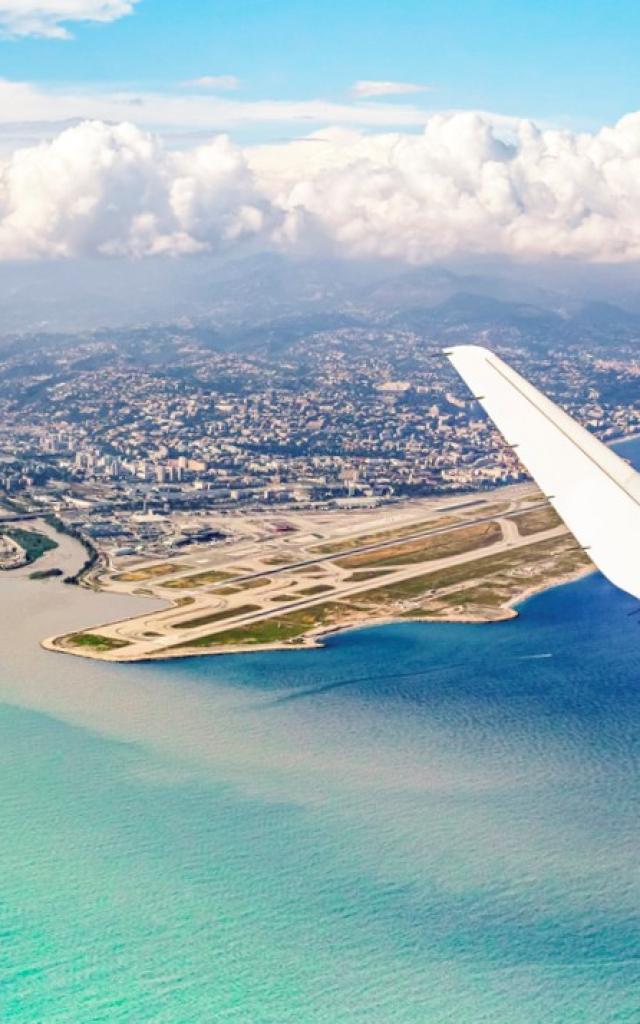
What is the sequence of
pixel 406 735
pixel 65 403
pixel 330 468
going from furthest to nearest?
1. pixel 65 403
2. pixel 330 468
3. pixel 406 735

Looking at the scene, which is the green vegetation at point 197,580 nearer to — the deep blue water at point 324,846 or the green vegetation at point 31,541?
the green vegetation at point 31,541

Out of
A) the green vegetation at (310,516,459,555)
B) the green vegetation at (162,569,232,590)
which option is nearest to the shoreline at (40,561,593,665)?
the green vegetation at (162,569,232,590)

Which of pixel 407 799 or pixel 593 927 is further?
pixel 407 799

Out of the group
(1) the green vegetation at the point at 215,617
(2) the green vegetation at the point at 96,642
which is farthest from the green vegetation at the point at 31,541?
(1) the green vegetation at the point at 215,617

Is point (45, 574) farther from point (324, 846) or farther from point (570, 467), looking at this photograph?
point (570, 467)

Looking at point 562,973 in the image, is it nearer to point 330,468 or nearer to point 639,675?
point 639,675

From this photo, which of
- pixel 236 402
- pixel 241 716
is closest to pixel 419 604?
pixel 241 716

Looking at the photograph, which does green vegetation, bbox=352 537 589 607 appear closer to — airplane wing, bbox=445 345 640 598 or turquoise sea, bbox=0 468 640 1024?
turquoise sea, bbox=0 468 640 1024

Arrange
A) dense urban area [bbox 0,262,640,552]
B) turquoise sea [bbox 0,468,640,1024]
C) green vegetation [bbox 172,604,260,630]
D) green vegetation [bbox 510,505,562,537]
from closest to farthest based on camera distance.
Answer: turquoise sea [bbox 0,468,640,1024]
green vegetation [bbox 172,604,260,630]
green vegetation [bbox 510,505,562,537]
dense urban area [bbox 0,262,640,552]
